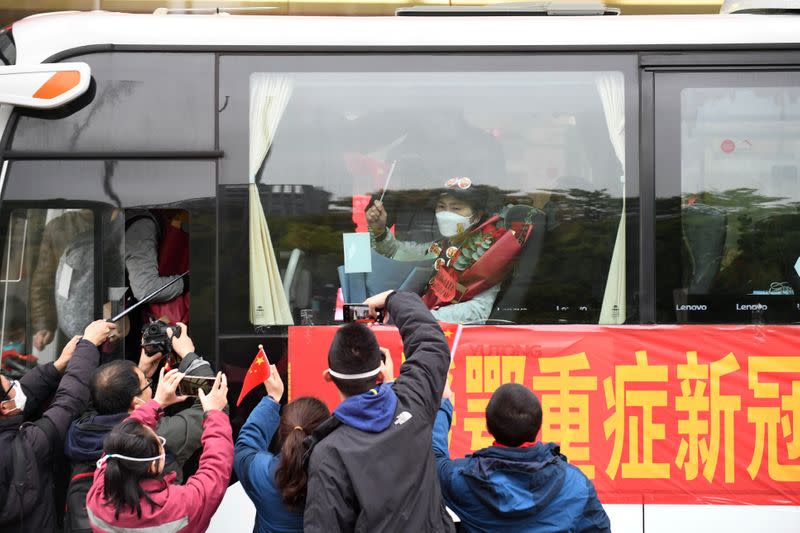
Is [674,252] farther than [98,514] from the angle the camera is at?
Yes

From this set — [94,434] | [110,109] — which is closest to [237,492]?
[94,434]

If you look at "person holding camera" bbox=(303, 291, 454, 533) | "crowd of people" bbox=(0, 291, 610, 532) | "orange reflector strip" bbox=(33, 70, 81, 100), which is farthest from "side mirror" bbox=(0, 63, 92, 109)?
"person holding camera" bbox=(303, 291, 454, 533)


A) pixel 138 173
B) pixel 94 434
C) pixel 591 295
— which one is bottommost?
pixel 94 434

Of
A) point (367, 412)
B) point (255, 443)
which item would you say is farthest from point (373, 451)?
point (255, 443)

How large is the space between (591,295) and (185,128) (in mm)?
2315

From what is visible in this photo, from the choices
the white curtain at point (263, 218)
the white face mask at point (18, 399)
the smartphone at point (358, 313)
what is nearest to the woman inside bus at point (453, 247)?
the smartphone at point (358, 313)

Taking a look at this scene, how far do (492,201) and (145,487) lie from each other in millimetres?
2251

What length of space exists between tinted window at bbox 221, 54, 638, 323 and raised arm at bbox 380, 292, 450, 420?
0.97 meters

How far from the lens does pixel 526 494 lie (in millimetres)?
3203

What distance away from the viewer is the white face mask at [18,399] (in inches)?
154

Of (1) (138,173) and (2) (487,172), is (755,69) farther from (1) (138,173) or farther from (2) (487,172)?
(1) (138,173)

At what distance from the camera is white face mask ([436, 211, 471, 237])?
453 centimetres

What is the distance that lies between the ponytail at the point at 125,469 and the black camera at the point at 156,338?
3.59 feet

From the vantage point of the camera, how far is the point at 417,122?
4.55 meters
